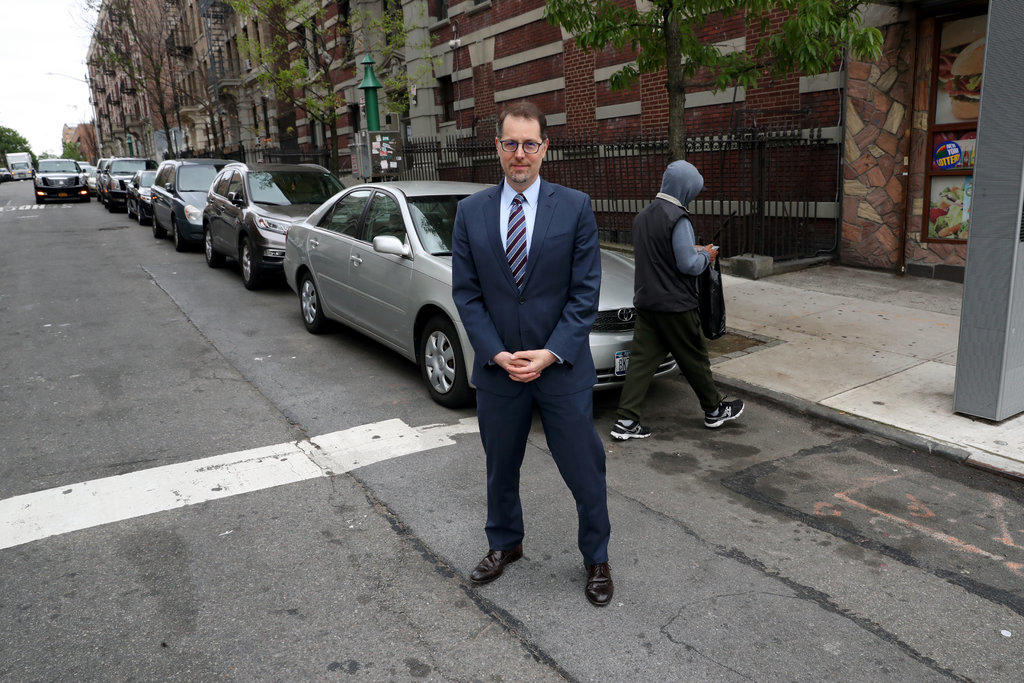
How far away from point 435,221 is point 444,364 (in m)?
1.43

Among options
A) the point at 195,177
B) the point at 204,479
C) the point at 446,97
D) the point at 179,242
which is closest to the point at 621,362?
the point at 204,479

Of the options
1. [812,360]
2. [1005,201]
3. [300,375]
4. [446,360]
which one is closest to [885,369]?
[812,360]

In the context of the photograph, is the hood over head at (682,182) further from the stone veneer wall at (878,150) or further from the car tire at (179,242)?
the car tire at (179,242)

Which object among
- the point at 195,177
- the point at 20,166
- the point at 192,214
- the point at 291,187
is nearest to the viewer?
the point at 291,187

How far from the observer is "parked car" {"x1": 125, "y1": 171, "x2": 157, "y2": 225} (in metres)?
20.3

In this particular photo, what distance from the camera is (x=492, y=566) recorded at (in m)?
3.59

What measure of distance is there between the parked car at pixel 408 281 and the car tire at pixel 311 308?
11mm

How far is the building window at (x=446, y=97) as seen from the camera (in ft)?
68.5

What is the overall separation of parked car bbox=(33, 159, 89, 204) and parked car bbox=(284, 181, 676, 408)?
3208 cm

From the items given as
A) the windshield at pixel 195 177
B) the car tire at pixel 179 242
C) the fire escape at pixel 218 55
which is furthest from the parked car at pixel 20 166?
the car tire at pixel 179 242

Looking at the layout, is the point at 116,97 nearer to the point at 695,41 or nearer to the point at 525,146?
the point at 695,41

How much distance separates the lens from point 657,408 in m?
6.18

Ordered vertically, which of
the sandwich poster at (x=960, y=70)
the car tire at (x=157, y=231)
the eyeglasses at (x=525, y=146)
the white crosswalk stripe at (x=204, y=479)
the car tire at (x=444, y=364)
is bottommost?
the white crosswalk stripe at (x=204, y=479)

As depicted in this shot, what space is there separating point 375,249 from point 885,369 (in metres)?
4.47
